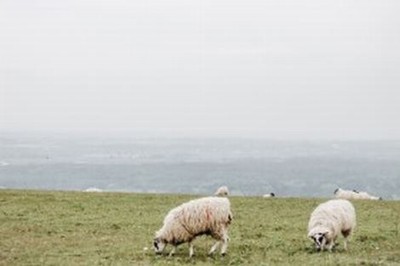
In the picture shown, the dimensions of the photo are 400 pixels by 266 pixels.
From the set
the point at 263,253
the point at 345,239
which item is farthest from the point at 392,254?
the point at 263,253

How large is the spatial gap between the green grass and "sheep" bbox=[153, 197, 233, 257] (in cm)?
49

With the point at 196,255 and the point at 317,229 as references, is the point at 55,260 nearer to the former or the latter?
the point at 196,255

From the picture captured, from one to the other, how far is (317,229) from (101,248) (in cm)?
654

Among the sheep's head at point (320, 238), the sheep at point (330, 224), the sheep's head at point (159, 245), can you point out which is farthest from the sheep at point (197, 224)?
the sheep at point (330, 224)

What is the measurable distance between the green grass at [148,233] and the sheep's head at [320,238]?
298 mm

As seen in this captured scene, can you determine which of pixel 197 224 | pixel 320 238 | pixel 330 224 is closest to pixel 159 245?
pixel 197 224

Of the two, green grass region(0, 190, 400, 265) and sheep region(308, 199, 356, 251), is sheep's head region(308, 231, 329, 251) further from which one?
green grass region(0, 190, 400, 265)

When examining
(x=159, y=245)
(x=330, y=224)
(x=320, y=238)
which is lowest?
(x=159, y=245)

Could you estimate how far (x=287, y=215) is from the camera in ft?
98.8

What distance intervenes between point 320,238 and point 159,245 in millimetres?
4620

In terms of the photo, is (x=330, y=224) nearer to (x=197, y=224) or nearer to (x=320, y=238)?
(x=320, y=238)

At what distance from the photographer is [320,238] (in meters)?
19.4

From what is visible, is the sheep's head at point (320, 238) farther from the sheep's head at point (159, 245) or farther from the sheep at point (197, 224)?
the sheep's head at point (159, 245)

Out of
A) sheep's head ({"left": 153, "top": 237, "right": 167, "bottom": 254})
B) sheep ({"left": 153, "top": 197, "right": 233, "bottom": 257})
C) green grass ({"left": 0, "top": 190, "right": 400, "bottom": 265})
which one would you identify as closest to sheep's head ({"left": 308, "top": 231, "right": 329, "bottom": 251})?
green grass ({"left": 0, "top": 190, "right": 400, "bottom": 265})
